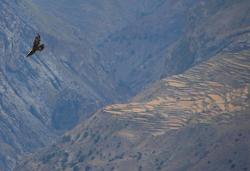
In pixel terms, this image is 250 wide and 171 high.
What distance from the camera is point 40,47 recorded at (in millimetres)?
69812
